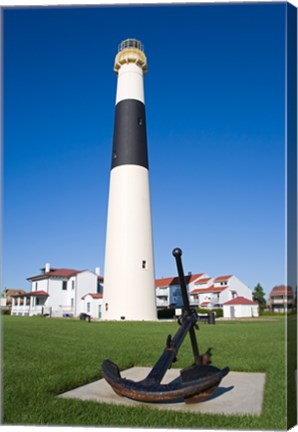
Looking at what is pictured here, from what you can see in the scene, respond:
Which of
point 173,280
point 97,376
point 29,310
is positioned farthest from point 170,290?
point 97,376

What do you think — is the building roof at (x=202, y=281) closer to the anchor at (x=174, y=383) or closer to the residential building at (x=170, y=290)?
the residential building at (x=170, y=290)

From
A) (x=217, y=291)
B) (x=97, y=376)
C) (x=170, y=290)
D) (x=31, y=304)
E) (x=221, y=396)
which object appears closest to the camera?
(x=221, y=396)

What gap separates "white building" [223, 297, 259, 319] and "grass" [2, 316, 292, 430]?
1982 centimetres

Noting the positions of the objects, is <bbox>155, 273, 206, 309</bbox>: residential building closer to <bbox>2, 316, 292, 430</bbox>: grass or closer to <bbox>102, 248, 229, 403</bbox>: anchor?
<bbox>2, 316, 292, 430</bbox>: grass

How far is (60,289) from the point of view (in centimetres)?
3631

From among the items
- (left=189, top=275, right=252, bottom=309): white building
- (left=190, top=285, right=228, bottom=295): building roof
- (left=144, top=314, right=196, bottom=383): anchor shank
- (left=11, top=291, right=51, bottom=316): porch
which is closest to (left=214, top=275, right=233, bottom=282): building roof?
(left=189, top=275, right=252, bottom=309): white building

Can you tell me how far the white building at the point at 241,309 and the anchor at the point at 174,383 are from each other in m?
26.9

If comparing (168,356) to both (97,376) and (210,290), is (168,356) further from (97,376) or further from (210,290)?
(210,290)

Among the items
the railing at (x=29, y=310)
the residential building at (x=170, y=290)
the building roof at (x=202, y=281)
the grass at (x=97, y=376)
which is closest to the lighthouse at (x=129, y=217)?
the grass at (x=97, y=376)

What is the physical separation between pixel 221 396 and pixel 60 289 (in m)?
32.3

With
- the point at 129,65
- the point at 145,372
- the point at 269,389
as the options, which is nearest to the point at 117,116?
the point at 129,65

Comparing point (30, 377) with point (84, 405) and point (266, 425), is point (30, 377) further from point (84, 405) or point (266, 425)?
point (266, 425)

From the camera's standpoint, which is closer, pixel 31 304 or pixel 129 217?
pixel 129 217

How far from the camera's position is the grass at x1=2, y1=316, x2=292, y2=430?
4.16 metres
